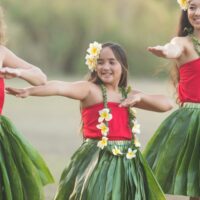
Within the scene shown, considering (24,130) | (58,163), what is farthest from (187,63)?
(24,130)

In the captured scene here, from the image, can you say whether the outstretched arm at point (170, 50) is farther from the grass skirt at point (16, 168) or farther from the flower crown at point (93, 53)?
the grass skirt at point (16, 168)

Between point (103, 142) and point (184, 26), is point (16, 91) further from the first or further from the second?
point (184, 26)

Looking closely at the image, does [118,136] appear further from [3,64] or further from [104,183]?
[3,64]

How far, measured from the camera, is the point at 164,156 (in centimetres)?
581

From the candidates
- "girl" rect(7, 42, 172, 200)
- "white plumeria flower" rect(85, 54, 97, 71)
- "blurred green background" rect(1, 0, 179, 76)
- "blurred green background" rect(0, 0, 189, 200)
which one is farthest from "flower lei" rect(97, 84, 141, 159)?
"blurred green background" rect(1, 0, 179, 76)

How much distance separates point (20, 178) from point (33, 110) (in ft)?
46.2

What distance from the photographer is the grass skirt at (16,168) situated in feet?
16.7

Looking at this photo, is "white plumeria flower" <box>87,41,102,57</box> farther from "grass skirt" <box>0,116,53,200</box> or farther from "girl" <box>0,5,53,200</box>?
"grass skirt" <box>0,116,53,200</box>

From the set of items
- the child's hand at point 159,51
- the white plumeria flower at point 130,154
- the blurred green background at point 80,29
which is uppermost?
the blurred green background at point 80,29

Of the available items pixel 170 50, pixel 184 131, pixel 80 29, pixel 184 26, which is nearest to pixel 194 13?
pixel 184 26

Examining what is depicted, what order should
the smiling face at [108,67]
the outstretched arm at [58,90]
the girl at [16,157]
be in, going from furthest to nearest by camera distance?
the smiling face at [108,67]
the girl at [16,157]
the outstretched arm at [58,90]

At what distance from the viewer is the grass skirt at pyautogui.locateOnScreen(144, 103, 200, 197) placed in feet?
18.7

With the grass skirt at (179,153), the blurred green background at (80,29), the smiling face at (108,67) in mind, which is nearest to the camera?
the smiling face at (108,67)

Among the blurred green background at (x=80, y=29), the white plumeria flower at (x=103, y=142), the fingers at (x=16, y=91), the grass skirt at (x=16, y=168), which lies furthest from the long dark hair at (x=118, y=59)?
the blurred green background at (x=80, y=29)
